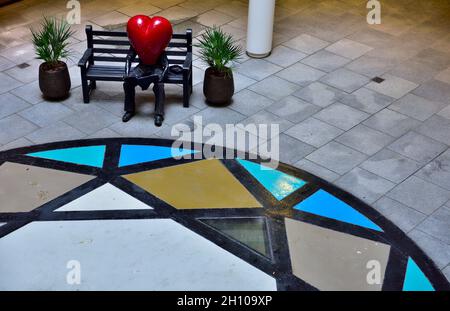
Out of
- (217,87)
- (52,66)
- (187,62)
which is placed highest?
(187,62)

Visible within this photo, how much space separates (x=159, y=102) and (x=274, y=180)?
6.63ft

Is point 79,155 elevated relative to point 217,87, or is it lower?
lower

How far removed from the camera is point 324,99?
9.41 meters

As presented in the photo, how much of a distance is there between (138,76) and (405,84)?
3.96 metres

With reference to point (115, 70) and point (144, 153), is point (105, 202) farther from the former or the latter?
point (115, 70)

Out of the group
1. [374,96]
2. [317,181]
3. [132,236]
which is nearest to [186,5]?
[374,96]

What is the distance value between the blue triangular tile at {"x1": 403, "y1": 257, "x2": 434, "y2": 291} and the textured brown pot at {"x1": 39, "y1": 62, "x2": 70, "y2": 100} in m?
5.03

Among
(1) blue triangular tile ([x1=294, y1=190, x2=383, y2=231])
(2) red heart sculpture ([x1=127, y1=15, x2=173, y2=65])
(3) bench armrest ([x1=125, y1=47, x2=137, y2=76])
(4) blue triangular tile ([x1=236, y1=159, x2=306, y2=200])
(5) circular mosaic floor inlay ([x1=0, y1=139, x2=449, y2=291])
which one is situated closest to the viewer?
(5) circular mosaic floor inlay ([x1=0, y1=139, x2=449, y2=291])

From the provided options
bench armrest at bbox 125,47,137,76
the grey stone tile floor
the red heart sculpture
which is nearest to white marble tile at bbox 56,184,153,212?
the grey stone tile floor

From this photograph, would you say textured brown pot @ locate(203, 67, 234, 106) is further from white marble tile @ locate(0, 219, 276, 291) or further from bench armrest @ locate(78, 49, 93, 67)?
white marble tile @ locate(0, 219, 276, 291)

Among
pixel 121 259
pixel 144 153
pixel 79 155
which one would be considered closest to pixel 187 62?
pixel 144 153

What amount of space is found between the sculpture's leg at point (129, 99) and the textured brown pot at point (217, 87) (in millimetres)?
971

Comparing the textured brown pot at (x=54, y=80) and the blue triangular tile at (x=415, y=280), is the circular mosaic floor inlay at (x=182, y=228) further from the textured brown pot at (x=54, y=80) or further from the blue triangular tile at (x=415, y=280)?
the textured brown pot at (x=54, y=80)

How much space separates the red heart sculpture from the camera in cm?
834
